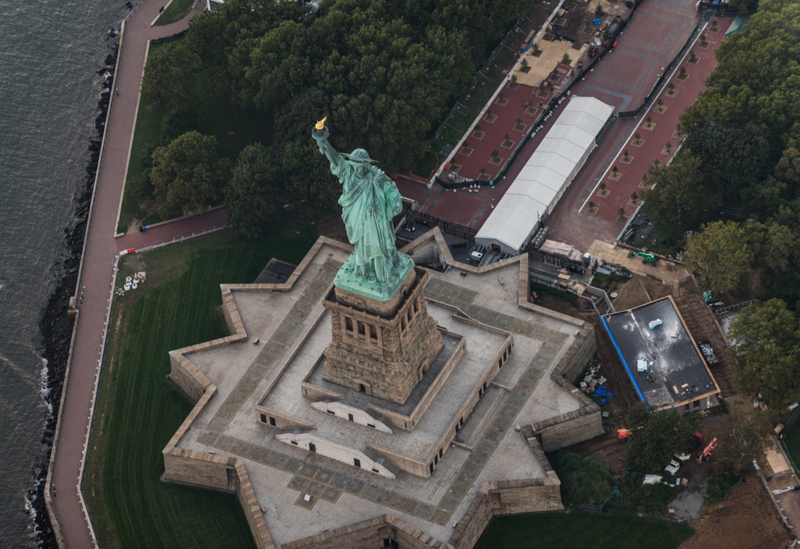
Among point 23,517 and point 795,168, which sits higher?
point 795,168

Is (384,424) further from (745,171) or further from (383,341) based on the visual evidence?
(745,171)

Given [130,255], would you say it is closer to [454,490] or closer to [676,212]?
[454,490]

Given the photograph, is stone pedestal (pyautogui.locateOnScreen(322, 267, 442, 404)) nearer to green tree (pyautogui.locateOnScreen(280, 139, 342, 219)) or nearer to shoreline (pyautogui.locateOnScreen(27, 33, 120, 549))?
green tree (pyautogui.locateOnScreen(280, 139, 342, 219))

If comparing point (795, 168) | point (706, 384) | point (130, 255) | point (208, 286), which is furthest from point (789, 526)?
point (130, 255)

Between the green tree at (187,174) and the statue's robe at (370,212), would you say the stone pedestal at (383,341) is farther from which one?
the green tree at (187,174)


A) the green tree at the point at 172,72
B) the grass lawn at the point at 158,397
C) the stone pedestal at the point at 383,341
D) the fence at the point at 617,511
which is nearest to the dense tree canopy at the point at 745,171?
the fence at the point at 617,511

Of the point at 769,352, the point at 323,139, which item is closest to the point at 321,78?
the point at 323,139

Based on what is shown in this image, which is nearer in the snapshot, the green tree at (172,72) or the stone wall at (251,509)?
the stone wall at (251,509)
